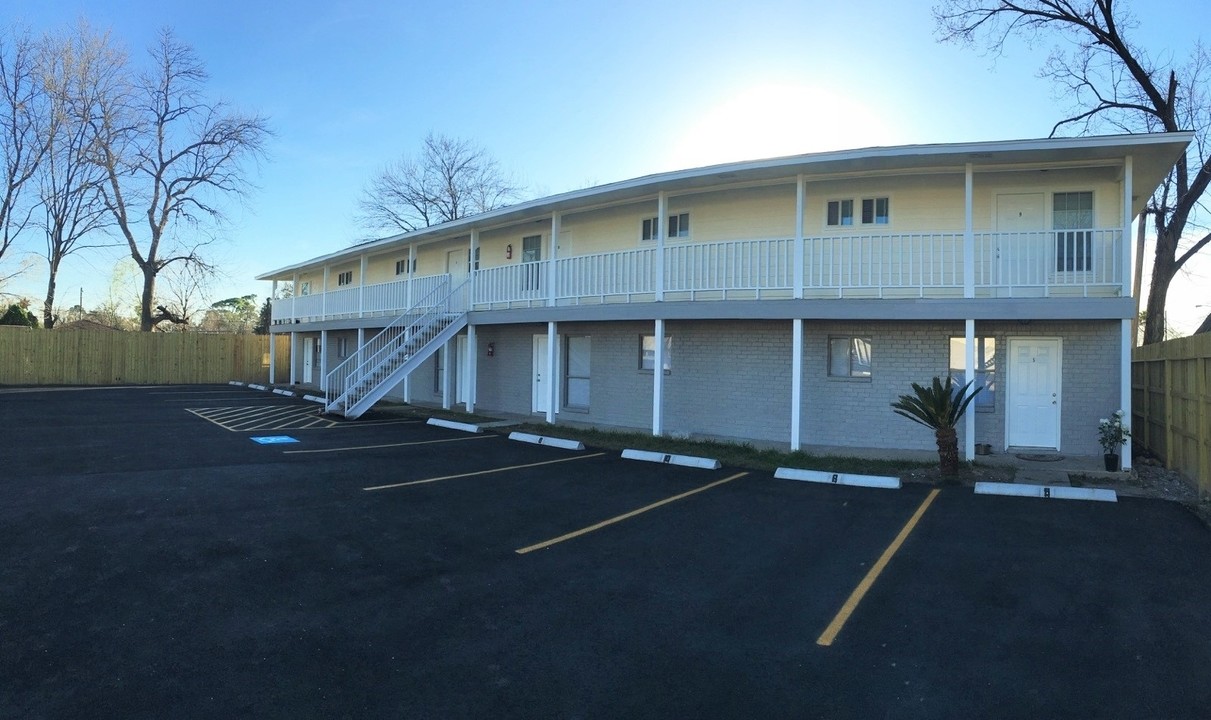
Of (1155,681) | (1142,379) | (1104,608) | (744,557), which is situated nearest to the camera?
(1155,681)

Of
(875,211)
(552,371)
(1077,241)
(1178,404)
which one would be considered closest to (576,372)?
(552,371)

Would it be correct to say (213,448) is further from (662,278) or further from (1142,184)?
(1142,184)

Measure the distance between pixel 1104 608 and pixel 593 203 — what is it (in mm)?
11749

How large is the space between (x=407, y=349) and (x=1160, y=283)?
23.5m

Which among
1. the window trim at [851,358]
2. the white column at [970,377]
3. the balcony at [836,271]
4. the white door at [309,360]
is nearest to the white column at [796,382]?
the balcony at [836,271]

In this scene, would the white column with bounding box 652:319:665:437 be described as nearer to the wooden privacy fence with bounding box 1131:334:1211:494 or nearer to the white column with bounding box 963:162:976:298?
the white column with bounding box 963:162:976:298

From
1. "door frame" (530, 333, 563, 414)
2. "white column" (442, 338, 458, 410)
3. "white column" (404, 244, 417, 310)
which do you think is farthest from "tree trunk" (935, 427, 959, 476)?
"white column" (404, 244, 417, 310)

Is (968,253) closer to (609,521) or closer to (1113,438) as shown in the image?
(1113,438)

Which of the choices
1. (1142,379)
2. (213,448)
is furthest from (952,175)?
(213,448)

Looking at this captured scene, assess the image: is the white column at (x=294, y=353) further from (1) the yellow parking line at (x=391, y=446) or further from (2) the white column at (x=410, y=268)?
(1) the yellow parking line at (x=391, y=446)

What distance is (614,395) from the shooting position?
50.1ft

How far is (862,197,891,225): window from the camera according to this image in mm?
12328

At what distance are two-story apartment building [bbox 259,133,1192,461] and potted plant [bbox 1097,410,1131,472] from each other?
35 cm

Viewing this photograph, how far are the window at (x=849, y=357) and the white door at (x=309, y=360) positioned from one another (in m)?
23.3
